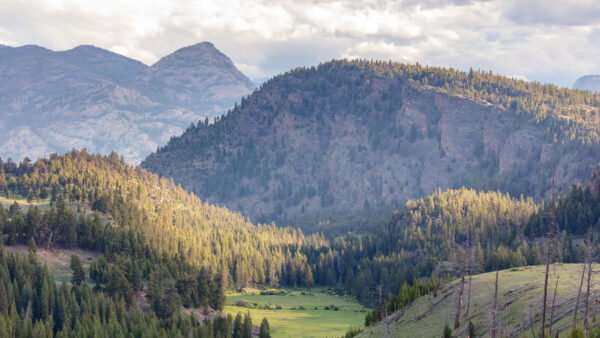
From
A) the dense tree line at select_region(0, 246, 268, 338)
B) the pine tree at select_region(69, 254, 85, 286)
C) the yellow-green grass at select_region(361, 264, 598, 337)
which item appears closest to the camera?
the yellow-green grass at select_region(361, 264, 598, 337)

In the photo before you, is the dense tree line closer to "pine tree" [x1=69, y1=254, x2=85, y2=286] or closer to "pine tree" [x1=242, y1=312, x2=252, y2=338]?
"pine tree" [x1=242, y1=312, x2=252, y2=338]

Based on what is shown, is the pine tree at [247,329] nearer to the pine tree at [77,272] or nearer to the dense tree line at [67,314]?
the dense tree line at [67,314]

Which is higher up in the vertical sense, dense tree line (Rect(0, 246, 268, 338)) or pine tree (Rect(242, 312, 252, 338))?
dense tree line (Rect(0, 246, 268, 338))

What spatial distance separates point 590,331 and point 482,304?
2894cm

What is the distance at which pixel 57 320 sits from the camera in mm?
170000

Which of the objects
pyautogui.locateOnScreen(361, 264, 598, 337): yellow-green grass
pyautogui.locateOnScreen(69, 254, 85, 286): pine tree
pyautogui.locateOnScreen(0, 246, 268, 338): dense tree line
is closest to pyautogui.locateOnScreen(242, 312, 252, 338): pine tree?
pyautogui.locateOnScreen(0, 246, 268, 338): dense tree line

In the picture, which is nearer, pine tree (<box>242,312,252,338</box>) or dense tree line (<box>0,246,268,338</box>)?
dense tree line (<box>0,246,268,338</box>)

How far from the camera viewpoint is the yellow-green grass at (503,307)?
3511 inches

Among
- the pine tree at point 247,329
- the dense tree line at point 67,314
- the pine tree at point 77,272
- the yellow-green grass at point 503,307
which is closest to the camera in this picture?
the yellow-green grass at point 503,307

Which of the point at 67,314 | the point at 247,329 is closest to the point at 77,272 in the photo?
the point at 67,314

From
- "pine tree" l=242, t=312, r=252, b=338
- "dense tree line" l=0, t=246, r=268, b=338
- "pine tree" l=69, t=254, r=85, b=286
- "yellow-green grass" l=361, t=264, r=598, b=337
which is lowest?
"pine tree" l=242, t=312, r=252, b=338

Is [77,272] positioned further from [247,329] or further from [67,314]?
[247,329]

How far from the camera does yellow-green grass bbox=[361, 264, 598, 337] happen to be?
8919cm

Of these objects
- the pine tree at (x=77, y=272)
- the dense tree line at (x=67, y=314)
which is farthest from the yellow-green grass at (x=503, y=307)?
the pine tree at (x=77, y=272)
